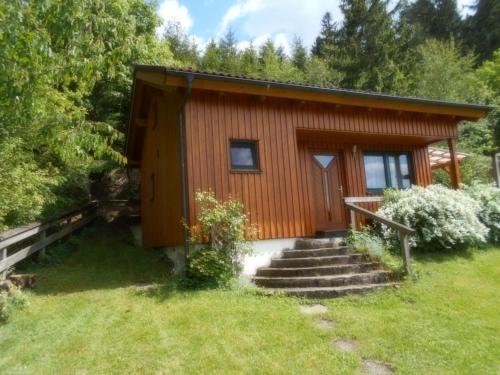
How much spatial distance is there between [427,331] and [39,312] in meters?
5.55

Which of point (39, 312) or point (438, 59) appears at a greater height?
point (438, 59)

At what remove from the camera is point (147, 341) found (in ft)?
15.0

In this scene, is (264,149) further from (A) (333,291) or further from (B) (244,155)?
(A) (333,291)

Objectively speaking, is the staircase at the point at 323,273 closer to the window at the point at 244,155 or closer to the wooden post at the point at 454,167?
the window at the point at 244,155

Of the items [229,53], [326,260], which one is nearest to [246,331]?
[326,260]

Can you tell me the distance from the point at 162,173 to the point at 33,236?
3.38 meters

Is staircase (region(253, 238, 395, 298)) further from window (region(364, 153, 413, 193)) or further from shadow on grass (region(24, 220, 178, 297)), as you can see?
window (region(364, 153, 413, 193))

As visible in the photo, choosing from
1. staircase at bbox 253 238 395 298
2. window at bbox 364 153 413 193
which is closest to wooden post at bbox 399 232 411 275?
staircase at bbox 253 238 395 298

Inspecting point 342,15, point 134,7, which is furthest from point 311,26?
point 134,7

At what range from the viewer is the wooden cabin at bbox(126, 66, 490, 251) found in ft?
24.8

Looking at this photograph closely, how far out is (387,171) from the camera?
1105cm

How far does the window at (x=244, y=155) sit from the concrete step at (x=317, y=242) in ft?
6.01

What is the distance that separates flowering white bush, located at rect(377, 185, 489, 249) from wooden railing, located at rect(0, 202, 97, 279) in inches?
295

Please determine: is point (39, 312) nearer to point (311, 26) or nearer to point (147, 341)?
point (147, 341)
